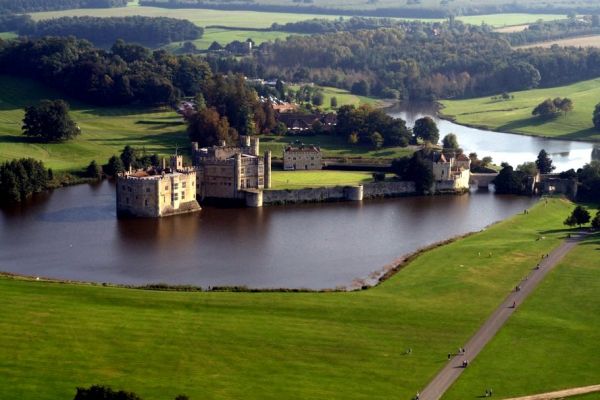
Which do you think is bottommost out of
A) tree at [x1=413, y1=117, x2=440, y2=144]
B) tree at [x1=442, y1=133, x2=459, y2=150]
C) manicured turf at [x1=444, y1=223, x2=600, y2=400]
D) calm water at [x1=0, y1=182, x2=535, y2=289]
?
manicured turf at [x1=444, y1=223, x2=600, y2=400]

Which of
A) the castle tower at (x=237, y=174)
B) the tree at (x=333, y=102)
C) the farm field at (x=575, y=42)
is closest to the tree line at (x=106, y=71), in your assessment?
the tree at (x=333, y=102)

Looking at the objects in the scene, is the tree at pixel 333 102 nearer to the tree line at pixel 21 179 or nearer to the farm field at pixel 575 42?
the tree line at pixel 21 179

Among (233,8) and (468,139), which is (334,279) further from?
(233,8)

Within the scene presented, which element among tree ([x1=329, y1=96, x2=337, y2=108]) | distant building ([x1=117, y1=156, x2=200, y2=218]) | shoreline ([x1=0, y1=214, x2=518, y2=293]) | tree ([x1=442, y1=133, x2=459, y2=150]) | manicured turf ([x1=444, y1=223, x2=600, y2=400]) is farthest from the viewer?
tree ([x1=329, y1=96, x2=337, y2=108])

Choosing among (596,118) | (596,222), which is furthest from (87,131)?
(596,118)

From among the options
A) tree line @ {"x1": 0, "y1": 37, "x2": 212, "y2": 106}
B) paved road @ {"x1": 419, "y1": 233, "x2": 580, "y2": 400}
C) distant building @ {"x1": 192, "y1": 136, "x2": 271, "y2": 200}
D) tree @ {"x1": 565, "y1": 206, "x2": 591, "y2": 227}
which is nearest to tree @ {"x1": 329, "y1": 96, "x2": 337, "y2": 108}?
tree line @ {"x1": 0, "y1": 37, "x2": 212, "y2": 106}

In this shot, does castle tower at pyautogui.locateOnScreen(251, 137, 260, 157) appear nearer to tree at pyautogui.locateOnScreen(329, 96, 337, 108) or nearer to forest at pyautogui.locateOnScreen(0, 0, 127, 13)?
tree at pyautogui.locateOnScreen(329, 96, 337, 108)

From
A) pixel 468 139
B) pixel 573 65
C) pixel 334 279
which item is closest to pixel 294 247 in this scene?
pixel 334 279
